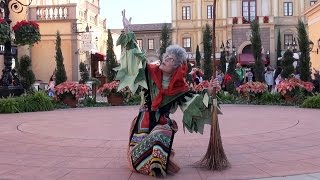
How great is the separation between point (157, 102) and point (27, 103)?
1039 centimetres

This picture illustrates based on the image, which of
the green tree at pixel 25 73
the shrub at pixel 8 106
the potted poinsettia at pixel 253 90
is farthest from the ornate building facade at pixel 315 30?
the shrub at pixel 8 106

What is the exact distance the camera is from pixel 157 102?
18.0 ft

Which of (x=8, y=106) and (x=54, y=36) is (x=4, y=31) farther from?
(x=54, y=36)

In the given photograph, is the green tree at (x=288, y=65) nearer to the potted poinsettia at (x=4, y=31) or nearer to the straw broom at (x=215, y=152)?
the potted poinsettia at (x=4, y=31)

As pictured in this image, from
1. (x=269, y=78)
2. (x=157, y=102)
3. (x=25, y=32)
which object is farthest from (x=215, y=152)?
(x=269, y=78)

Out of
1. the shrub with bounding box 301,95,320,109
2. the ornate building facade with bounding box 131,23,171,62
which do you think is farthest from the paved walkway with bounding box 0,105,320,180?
the ornate building facade with bounding box 131,23,171,62

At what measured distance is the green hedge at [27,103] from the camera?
563 inches

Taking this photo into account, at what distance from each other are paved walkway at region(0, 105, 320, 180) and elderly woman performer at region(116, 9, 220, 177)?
26cm

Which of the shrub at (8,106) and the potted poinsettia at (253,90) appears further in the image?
the potted poinsettia at (253,90)

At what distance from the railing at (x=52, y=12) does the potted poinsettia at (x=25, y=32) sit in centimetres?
1240

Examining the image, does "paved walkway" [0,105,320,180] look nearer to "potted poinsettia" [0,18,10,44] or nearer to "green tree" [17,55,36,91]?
"potted poinsettia" [0,18,10,44]

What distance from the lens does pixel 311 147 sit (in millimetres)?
7270

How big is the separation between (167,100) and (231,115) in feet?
24.4

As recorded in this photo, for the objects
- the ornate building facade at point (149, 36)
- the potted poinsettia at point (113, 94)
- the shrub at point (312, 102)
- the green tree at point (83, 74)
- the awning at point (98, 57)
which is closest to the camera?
the shrub at point (312, 102)
